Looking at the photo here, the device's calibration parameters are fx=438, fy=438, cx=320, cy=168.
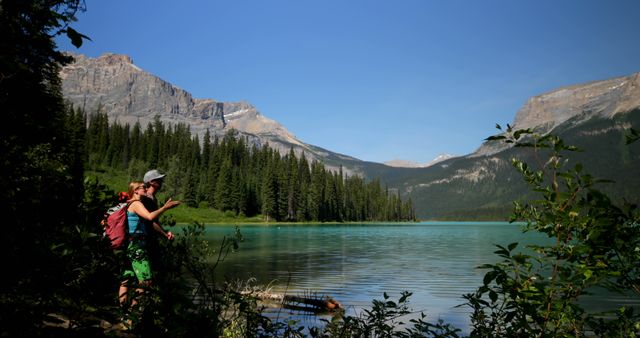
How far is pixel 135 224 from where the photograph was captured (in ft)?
21.5

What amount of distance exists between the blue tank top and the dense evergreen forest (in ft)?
313

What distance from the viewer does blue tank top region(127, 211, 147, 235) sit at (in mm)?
6457

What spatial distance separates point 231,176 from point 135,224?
11215 cm

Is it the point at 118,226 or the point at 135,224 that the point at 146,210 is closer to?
the point at 135,224

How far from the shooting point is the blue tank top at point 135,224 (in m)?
6.46

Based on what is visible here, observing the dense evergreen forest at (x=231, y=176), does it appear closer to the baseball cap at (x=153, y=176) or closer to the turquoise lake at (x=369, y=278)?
the turquoise lake at (x=369, y=278)

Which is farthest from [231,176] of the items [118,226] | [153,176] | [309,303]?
[118,226]

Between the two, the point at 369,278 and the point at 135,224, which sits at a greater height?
the point at 135,224

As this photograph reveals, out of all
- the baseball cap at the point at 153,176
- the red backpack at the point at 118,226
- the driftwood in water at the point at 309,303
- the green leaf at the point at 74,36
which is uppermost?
the green leaf at the point at 74,36

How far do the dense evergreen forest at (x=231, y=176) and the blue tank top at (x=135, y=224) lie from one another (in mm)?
95329

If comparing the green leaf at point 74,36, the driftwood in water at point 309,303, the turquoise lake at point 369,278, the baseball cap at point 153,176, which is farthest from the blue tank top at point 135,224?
the driftwood in water at point 309,303

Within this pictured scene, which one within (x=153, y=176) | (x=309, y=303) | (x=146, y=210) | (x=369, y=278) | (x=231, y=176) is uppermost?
(x=231, y=176)

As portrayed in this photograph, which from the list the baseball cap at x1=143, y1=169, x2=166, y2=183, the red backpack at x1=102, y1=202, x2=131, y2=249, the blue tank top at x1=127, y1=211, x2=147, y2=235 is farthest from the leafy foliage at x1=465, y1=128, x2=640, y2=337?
the baseball cap at x1=143, y1=169, x2=166, y2=183

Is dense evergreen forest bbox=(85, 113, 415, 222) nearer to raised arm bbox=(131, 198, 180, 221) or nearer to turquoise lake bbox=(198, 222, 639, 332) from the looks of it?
turquoise lake bbox=(198, 222, 639, 332)
